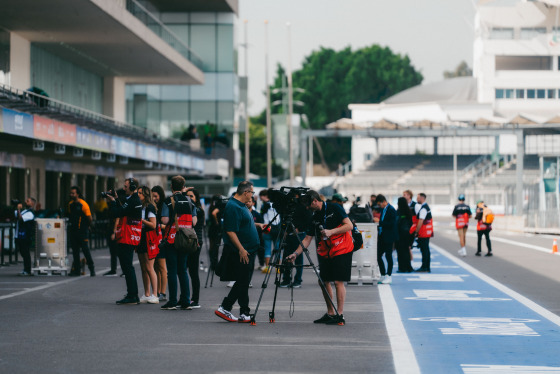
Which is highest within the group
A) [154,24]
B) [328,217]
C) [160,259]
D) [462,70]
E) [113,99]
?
[462,70]

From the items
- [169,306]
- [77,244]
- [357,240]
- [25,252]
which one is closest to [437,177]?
[25,252]

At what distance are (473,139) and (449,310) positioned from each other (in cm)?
9243

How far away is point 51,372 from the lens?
9242 mm

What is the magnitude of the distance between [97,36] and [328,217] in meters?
28.1

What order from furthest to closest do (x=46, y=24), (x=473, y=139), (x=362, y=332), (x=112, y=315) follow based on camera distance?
(x=473, y=139) < (x=46, y=24) < (x=112, y=315) < (x=362, y=332)

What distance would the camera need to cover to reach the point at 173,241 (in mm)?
15008

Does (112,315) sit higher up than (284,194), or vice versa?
A: (284,194)

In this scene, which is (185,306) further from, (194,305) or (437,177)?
(437,177)

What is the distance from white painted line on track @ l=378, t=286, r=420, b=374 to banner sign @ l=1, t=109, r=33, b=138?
11.8 meters

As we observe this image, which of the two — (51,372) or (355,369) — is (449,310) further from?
(51,372)

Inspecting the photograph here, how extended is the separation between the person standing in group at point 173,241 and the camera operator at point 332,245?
2.26 metres

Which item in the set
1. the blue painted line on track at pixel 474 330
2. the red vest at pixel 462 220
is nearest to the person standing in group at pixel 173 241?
the blue painted line on track at pixel 474 330

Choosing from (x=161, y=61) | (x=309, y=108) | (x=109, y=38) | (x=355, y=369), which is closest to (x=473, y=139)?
(x=309, y=108)

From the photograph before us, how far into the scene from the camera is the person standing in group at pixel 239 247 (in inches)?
513
